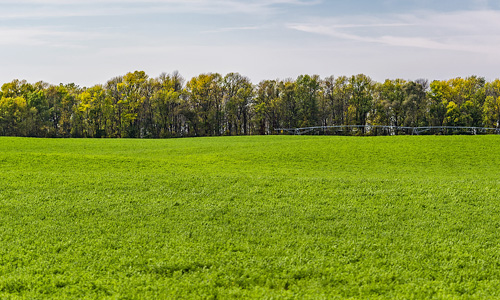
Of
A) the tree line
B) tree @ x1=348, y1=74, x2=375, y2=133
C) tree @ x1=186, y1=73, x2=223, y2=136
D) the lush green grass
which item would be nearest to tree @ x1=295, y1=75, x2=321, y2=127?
the tree line

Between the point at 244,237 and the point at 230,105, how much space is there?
54.4 meters

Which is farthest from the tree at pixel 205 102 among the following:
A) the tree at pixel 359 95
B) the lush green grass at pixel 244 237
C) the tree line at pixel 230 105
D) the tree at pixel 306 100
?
the lush green grass at pixel 244 237

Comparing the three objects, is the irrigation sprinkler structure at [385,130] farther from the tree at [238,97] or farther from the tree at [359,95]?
the tree at [238,97]

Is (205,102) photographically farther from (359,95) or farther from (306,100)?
(359,95)

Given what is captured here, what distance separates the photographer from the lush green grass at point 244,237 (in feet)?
17.7

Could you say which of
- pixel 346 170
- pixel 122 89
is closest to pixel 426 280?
pixel 346 170

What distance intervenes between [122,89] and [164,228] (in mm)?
59635

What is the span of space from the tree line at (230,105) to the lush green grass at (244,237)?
4992cm

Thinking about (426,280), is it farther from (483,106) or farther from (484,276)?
(483,106)

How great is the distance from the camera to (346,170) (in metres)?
17.3

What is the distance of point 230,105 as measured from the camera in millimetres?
60781

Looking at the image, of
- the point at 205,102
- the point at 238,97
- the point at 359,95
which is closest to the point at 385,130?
the point at 359,95

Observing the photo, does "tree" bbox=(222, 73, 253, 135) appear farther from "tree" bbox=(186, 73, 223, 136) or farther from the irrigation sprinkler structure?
the irrigation sprinkler structure

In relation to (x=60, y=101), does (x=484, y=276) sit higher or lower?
lower
